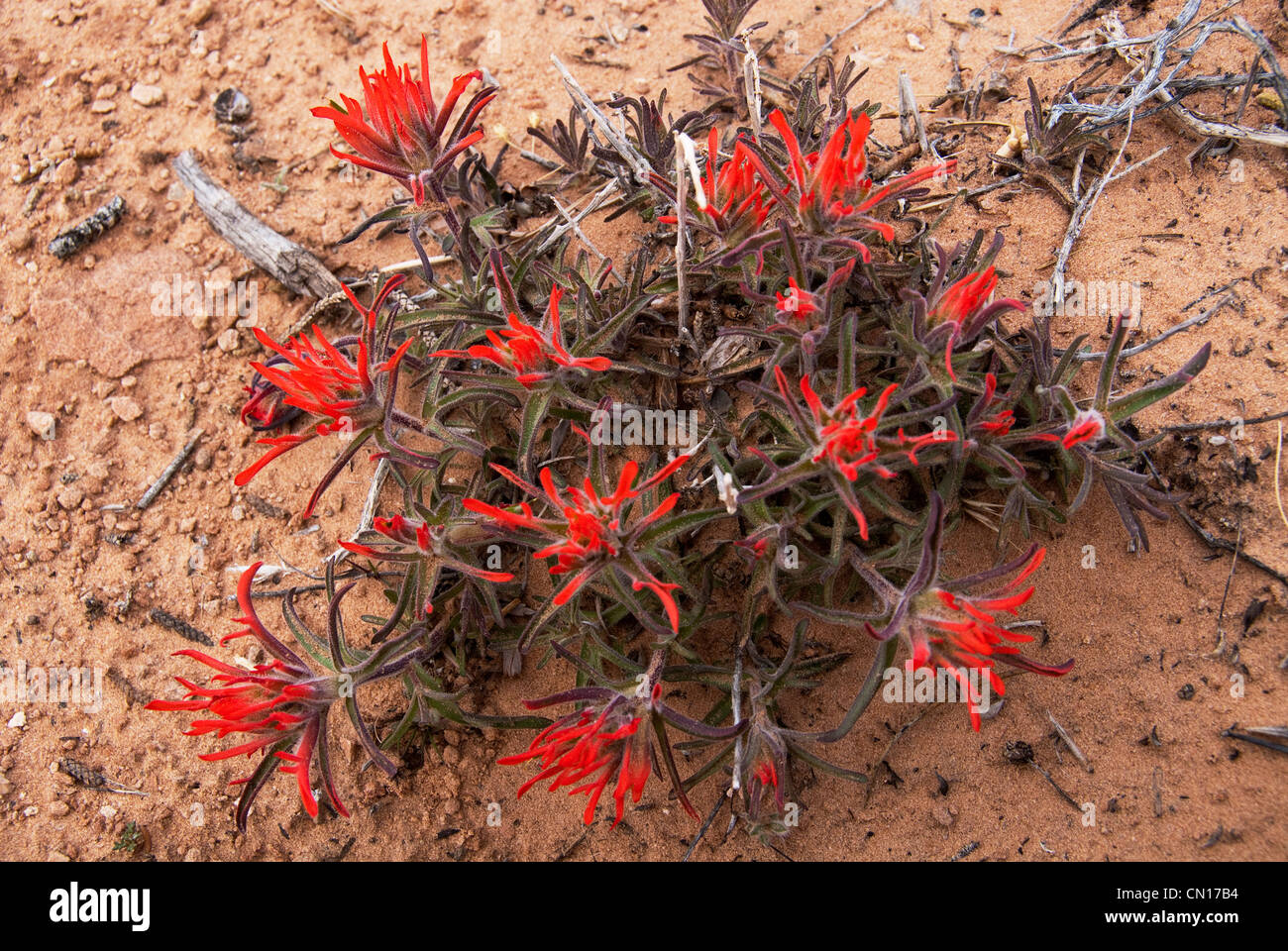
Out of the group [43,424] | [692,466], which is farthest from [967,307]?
[43,424]

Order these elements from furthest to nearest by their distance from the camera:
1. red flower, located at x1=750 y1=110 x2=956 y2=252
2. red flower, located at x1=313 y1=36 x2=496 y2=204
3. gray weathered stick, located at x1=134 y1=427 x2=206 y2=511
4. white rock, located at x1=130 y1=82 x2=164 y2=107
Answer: white rock, located at x1=130 y1=82 x2=164 y2=107, gray weathered stick, located at x1=134 y1=427 x2=206 y2=511, red flower, located at x1=313 y1=36 x2=496 y2=204, red flower, located at x1=750 y1=110 x2=956 y2=252

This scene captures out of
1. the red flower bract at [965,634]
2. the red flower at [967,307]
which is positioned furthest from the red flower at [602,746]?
the red flower at [967,307]

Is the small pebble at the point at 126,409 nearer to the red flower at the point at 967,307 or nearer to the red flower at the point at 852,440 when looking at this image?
the red flower at the point at 852,440

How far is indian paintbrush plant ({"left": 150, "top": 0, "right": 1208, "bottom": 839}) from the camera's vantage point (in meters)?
2.16

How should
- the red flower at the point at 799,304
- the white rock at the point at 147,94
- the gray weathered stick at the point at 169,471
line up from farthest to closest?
1. the white rock at the point at 147,94
2. the gray weathered stick at the point at 169,471
3. the red flower at the point at 799,304

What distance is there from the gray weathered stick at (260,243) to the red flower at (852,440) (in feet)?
7.11

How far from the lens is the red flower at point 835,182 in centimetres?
212

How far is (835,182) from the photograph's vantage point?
85.7 inches

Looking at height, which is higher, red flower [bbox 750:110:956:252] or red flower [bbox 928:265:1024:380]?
red flower [bbox 750:110:956:252]

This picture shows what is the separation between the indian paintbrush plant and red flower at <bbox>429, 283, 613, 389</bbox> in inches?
0.5

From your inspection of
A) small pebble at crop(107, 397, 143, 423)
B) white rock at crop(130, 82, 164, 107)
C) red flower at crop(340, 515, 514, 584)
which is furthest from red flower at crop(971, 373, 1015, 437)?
white rock at crop(130, 82, 164, 107)

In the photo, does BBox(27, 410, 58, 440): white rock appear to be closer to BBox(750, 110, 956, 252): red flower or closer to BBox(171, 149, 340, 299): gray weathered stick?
BBox(171, 149, 340, 299): gray weathered stick

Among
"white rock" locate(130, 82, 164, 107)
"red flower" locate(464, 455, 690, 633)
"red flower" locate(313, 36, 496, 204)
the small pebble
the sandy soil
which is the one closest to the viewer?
"red flower" locate(464, 455, 690, 633)

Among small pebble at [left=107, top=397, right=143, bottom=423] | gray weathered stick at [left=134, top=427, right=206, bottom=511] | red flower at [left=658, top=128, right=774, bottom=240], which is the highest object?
red flower at [left=658, top=128, right=774, bottom=240]
